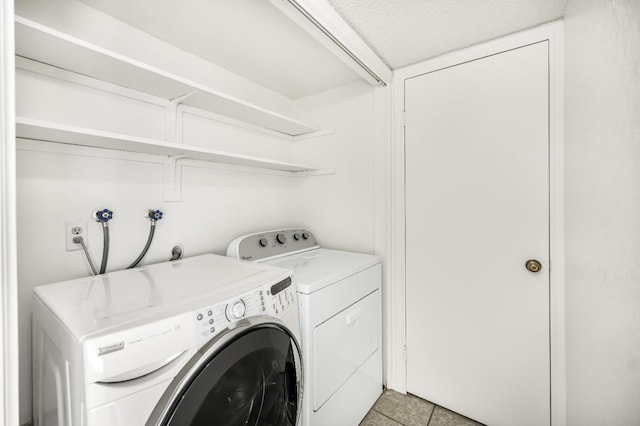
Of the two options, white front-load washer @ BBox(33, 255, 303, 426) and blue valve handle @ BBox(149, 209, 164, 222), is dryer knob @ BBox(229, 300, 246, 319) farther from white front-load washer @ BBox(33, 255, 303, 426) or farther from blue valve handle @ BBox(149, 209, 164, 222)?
blue valve handle @ BBox(149, 209, 164, 222)

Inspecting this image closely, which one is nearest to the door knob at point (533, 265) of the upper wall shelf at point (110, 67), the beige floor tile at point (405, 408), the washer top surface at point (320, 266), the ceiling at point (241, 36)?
the washer top surface at point (320, 266)

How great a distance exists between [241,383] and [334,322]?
55 centimetres

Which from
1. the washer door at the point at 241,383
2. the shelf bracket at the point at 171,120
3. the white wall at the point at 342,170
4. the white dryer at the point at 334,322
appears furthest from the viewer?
the white wall at the point at 342,170

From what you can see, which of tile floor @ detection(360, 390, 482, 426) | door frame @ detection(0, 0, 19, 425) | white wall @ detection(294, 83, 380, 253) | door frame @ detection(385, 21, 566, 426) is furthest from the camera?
white wall @ detection(294, 83, 380, 253)

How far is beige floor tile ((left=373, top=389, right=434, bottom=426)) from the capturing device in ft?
5.08

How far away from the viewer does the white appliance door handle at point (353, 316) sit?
54.9 inches

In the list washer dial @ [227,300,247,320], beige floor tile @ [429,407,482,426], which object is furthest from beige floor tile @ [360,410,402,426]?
washer dial @ [227,300,247,320]

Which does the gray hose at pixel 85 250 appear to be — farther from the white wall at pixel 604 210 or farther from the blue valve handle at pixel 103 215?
the white wall at pixel 604 210

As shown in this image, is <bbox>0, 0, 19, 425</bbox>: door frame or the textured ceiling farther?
the textured ceiling

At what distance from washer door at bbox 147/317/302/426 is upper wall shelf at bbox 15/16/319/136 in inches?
44.7

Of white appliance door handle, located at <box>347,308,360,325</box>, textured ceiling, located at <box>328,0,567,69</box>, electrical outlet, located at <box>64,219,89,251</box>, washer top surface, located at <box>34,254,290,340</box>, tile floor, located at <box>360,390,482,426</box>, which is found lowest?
tile floor, located at <box>360,390,482,426</box>

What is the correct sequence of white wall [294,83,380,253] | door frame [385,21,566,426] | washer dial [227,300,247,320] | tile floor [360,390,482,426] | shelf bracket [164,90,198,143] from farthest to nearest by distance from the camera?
white wall [294,83,380,253]
tile floor [360,390,482,426]
shelf bracket [164,90,198,143]
door frame [385,21,566,426]
washer dial [227,300,247,320]

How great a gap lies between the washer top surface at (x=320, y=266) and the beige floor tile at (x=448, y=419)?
3.25 feet

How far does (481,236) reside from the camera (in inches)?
59.7
